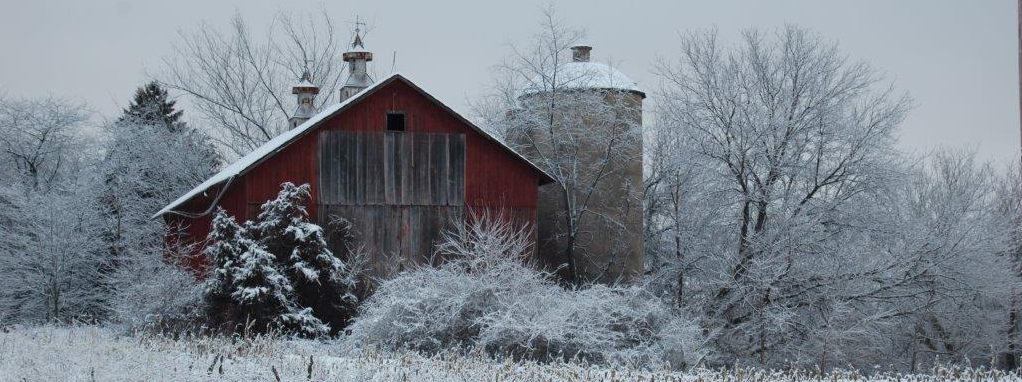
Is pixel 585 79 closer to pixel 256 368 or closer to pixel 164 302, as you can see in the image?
pixel 164 302

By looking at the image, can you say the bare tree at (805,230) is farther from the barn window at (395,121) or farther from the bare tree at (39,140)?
the bare tree at (39,140)

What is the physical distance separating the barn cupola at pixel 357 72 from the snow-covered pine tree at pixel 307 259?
9335mm

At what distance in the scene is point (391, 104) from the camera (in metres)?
22.5

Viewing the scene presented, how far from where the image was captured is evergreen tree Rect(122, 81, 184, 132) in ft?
125

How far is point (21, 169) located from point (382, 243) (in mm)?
17323

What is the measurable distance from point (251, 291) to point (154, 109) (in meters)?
21.8

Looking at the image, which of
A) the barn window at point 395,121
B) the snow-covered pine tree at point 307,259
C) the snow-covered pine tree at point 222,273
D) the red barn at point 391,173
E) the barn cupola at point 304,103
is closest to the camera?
the snow-covered pine tree at point 222,273

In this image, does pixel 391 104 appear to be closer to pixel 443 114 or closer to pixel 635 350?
pixel 443 114

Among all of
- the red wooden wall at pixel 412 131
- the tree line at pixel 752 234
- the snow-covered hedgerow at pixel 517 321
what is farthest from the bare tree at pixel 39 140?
the snow-covered hedgerow at pixel 517 321

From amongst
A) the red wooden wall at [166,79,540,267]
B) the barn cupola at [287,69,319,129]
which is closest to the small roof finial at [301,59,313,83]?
the barn cupola at [287,69,319,129]

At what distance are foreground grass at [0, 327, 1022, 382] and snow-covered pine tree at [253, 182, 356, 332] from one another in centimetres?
692

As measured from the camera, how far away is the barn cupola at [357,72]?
29828 mm

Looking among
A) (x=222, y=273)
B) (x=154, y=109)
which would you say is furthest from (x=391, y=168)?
(x=154, y=109)

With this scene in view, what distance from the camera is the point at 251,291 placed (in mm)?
18906
